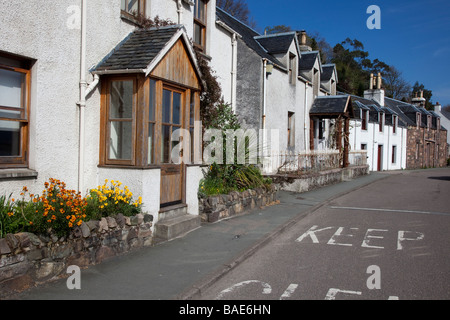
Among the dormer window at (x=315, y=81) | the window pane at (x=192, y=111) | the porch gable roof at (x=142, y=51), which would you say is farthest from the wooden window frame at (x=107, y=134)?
the dormer window at (x=315, y=81)

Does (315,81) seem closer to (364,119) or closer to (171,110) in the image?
(364,119)

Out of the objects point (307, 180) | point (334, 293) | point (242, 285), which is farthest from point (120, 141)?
point (307, 180)

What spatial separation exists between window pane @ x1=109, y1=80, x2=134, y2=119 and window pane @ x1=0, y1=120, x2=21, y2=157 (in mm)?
1865

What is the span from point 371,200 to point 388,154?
25.7 m

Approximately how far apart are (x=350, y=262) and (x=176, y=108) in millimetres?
4788

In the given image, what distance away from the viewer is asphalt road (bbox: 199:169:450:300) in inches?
208

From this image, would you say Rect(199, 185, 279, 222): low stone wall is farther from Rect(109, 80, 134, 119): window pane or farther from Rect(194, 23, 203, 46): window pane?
Rect(194, 23, 203, 46): window pane

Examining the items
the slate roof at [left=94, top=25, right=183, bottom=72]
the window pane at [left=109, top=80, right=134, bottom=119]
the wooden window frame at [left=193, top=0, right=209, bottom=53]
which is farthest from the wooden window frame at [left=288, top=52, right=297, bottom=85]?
the window pane at [left=109, top=80, right=134, bottom=119]

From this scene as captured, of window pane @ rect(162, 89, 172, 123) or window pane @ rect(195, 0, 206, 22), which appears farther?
window pane @ rect(195, 0, 206, 22)

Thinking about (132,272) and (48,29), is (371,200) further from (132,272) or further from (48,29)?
(48,29)

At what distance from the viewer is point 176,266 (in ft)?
20.0

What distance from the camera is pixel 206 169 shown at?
11.0 meters

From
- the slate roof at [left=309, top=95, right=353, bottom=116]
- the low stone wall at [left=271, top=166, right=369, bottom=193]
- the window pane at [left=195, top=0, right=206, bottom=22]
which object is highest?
the window pane at [left=195, top=0, right=206, bottom=22]
